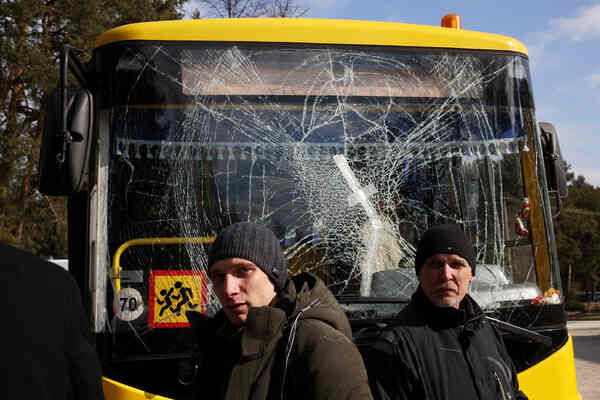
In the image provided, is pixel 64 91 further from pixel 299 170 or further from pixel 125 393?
pixel 125 393

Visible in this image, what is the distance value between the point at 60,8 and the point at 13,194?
527 centimetres

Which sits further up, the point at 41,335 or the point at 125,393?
the point at 41,335

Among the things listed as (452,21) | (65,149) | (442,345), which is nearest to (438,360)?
(442,345)

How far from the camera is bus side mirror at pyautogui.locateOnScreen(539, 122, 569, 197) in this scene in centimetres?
394

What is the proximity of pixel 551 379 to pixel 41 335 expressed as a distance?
2.63m

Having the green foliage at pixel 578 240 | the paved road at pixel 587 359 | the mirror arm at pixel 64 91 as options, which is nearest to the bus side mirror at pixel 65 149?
the mirror arm at pixel 64 91

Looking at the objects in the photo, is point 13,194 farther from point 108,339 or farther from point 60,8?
point 108,339

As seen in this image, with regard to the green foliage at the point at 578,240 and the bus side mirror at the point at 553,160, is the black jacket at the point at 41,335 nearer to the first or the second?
the bus side mirror at the point at 553,160

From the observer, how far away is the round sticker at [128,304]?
3088mm

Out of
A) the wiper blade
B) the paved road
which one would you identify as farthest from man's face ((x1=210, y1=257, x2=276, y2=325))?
the paved road

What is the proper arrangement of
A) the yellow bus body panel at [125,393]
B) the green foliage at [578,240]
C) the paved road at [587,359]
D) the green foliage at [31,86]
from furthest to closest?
the green foliage at [578,240] → the green foliage at [31,86] → the paved road at [587,359] → the yellow bus body panel at [125,393]

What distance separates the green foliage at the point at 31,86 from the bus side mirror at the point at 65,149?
525 inches

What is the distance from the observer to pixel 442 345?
6.94ft

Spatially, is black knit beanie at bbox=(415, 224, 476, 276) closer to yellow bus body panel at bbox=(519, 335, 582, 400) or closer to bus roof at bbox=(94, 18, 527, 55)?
yellow bus body panel at bbox=(519, 335, 582, 400)
